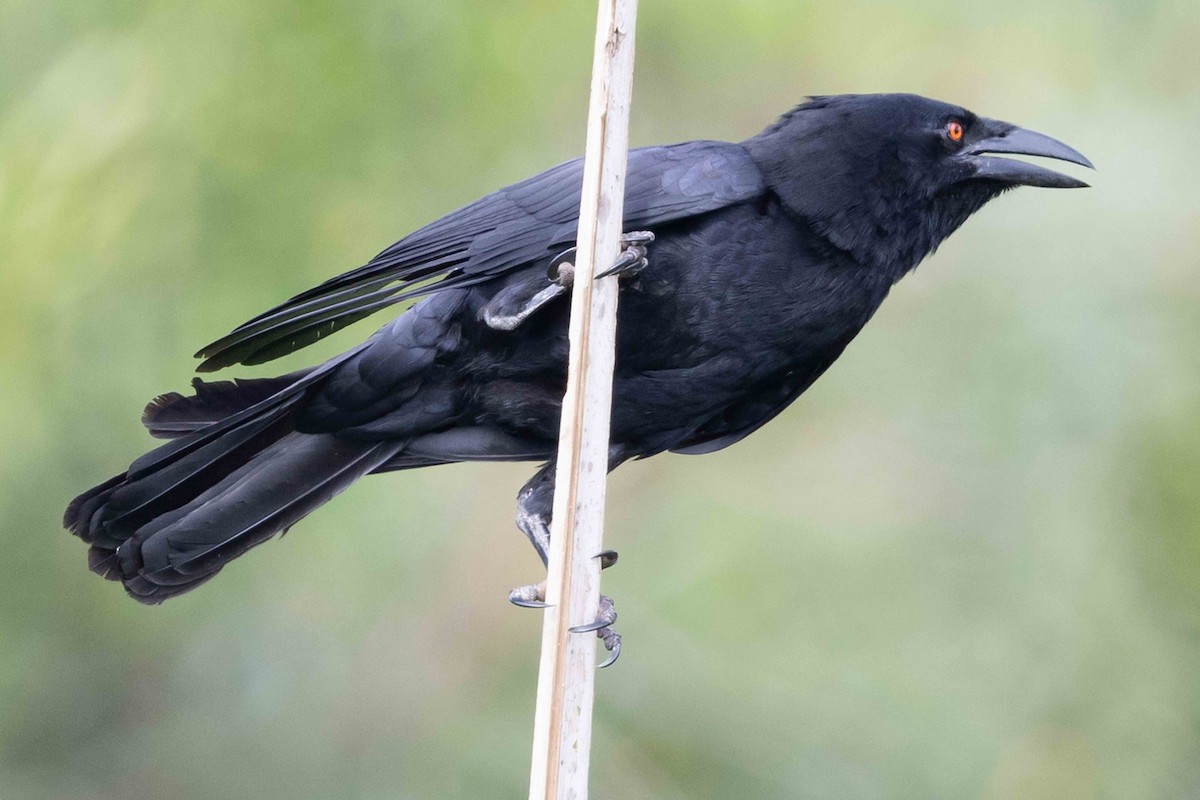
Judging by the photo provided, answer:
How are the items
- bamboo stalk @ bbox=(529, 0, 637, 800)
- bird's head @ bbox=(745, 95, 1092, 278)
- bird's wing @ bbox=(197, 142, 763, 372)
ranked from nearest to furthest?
bamboo stalk @ bbox=(529, 0, 637, 800) → bird's wing @ bbox=(197, 142, 763, 372) → bird's head @ bbox=(745, 95, 1092, 278)

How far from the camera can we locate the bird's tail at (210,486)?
141 inches

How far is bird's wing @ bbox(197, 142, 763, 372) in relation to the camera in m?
3.24

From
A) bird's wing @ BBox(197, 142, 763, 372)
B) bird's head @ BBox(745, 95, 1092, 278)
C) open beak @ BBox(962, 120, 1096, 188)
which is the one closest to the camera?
bird's wing @ BBox(197, 142, 763, 372)

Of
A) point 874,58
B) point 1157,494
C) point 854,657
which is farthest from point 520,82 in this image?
point 1157,494

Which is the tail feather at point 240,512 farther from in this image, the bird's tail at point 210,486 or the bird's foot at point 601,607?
the bird's foot at point 601,607

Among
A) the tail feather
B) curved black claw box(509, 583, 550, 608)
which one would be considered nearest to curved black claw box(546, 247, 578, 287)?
curved black claw box(509, 583, 550, 608)

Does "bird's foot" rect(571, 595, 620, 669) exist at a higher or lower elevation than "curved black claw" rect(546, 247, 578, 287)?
lower

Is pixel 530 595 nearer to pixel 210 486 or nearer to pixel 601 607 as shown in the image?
pixel 601 607

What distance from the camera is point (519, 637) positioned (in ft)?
16.1

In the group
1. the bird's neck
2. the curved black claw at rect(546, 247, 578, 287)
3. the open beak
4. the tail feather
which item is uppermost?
the open beak

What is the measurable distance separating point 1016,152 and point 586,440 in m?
1.92

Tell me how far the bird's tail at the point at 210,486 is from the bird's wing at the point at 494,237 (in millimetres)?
256

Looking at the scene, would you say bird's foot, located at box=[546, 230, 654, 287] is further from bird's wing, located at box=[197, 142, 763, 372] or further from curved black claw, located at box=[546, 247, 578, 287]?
bird's wing, located at box=[197, 142, 763, 372]

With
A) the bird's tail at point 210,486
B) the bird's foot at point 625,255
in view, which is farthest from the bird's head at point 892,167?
the bird's tail at point 210,486
